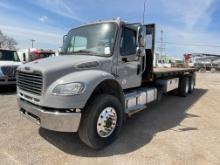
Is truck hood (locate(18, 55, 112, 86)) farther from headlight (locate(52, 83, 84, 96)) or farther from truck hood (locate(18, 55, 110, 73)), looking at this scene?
headlight (locate(52, 83, 84, 96))

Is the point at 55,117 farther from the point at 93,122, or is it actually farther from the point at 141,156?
the point at 141,156

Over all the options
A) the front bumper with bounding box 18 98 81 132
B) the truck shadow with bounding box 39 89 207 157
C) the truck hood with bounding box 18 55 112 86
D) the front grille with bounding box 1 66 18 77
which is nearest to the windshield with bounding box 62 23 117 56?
the truck hood with bounding box 18 55 112 86

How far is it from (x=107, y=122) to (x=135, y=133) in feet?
3.62

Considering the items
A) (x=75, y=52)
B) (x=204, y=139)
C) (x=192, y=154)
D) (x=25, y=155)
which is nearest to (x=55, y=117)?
(x=25, y=155)

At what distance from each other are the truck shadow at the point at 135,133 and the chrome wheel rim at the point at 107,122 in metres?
0.30

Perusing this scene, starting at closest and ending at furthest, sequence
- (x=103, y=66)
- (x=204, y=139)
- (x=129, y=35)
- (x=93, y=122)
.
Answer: (x=93, y=122) → (x=103, y=66) → (x=204, y=139) → (x=129, y=35)

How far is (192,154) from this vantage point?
156 inches

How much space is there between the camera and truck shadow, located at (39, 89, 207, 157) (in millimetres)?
4055

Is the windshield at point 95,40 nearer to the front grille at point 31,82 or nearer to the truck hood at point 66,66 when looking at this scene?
the truck hood at point 66,66

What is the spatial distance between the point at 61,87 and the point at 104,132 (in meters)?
1.24

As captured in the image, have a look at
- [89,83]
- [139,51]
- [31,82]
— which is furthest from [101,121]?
[139,51]

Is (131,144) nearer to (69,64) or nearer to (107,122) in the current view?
(107,122)

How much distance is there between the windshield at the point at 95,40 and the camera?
15.1ft

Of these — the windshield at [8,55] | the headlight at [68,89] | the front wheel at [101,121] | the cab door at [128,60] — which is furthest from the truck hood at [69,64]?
the windshield at [8,55]
